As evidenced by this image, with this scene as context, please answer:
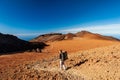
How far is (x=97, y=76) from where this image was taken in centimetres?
1383

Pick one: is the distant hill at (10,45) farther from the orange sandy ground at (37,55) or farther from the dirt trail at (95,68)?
the dirt trail at (95,68)

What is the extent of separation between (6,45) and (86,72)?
22.2m

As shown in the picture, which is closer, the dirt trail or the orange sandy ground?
the dirt trail

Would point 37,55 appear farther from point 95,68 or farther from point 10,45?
point 95,68

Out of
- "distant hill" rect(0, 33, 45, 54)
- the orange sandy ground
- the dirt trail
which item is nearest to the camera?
the dirt trail

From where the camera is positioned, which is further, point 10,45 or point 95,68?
point 10,45

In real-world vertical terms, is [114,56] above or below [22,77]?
above

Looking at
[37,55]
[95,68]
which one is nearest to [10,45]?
[37,55]

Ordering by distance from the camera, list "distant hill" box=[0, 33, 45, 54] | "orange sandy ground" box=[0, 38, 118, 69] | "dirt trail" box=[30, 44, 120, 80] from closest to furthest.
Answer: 1. "dirt trail" box=[30, 44, 120, 80]
2. "orange sandy ground" box=[0, 38, 118, 69]
3. "distant hill" box=[0, 33, 45, 54]

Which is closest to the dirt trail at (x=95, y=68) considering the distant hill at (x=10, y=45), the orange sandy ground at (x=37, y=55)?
the orange sandy ground at (x=37, y=55)

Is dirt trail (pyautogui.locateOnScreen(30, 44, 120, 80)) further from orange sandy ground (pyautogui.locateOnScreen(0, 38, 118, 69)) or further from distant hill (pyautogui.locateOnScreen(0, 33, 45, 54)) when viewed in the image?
distant hill (pyautogui.locateOnScreen(0, 33, 45, 54))

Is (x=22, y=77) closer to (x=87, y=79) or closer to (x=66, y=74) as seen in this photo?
(x=66, y=74)

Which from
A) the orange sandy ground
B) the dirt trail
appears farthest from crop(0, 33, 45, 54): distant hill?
the dirt trail

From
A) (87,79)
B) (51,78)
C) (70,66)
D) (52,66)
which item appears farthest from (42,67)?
(87,79)
